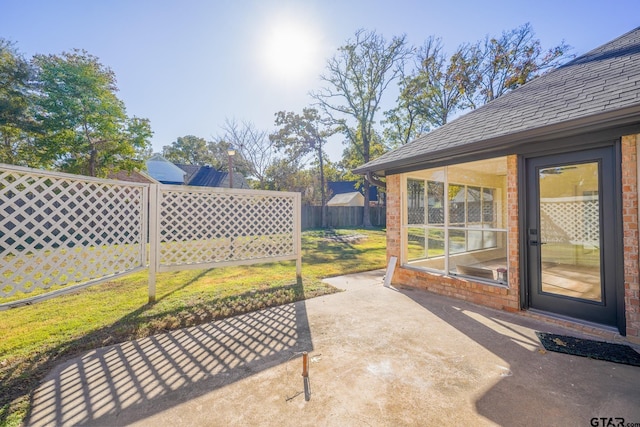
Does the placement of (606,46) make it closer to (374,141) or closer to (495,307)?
(495,307)

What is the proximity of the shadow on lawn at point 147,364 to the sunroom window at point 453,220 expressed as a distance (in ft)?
10.2

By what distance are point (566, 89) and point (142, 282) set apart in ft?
28.9

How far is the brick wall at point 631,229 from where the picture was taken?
9.69ft

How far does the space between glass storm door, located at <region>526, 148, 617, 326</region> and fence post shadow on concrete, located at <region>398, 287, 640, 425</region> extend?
527mm

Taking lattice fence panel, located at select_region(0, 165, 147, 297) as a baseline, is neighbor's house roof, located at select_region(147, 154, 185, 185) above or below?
above

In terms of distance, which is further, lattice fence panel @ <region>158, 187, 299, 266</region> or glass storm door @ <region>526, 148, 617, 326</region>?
lattice fence panel @ <region>158, 187, 299, 266</region>

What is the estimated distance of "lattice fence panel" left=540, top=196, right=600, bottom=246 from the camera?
3385 millimetres

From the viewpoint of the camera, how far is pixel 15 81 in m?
13.3

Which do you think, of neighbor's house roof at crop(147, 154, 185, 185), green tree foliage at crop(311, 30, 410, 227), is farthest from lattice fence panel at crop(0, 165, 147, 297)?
neighbor's house roof at crop(147, 154, 185, 185)

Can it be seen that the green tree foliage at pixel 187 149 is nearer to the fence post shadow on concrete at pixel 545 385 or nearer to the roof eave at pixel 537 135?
the roof eave at pixel 537 135

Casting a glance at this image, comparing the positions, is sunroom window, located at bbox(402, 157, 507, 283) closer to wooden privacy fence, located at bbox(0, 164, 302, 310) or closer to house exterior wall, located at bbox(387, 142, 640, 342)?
house exterior wall, located at bbox(387, 142, 640, 342)

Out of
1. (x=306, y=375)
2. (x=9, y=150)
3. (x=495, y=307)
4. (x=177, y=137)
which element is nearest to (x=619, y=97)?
(x=495, y=307)

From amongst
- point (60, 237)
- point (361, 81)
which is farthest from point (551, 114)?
point (361, 81)

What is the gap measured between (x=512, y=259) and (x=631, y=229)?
126 cm
